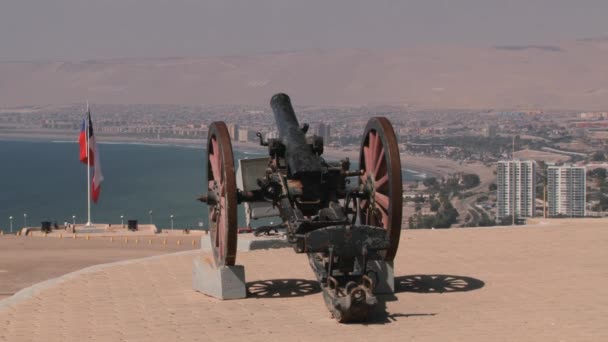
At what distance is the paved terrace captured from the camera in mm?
12070

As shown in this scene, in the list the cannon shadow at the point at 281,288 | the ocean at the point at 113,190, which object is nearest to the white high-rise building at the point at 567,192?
the ocean at the point at 113,190

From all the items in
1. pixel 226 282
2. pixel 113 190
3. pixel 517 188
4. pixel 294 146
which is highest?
pixel 294 146

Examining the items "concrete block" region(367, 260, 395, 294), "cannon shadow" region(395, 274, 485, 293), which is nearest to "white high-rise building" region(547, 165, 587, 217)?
"cannon shadow" region(395, 274, 485, 293)

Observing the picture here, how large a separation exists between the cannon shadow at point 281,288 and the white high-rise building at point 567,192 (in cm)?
6079

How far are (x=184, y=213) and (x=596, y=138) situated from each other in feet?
332

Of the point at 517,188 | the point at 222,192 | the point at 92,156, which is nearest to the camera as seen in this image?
the point at 222,192

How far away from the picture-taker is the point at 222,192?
13945 mm

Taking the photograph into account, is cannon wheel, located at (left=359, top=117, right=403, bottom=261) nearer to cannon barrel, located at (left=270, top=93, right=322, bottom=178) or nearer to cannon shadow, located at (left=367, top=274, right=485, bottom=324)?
cannon shadow, located at (left=367, top=274, right=485, bottom=324)

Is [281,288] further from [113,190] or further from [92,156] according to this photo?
[113,190]

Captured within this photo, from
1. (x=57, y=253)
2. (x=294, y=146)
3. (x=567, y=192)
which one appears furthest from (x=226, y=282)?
(x=567, y=192)

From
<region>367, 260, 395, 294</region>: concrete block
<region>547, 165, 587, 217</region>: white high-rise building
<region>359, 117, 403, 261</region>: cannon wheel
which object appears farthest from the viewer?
<region>547, 165, 587, 217</region>: white high-rise building

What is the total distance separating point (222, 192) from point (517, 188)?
69056mm

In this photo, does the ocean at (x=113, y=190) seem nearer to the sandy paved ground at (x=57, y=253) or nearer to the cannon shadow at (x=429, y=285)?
the sandy paved ground at (x=57, y=253)

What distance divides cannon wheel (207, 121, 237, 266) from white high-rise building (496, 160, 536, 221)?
62.2 meters
